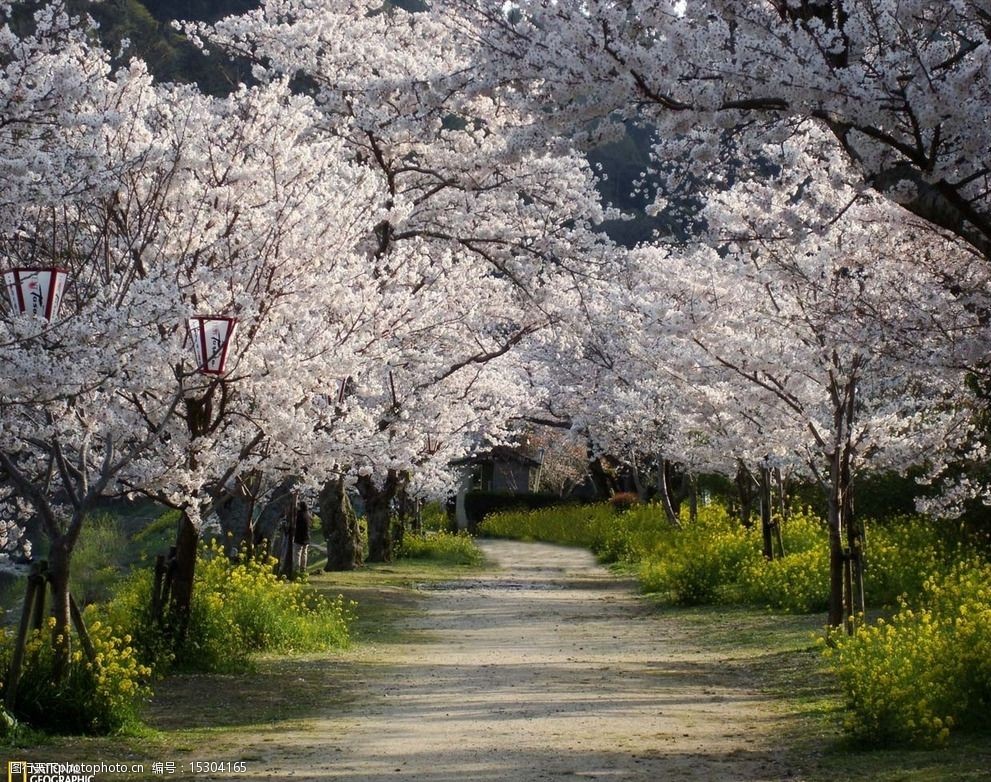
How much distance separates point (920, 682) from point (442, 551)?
899 inches

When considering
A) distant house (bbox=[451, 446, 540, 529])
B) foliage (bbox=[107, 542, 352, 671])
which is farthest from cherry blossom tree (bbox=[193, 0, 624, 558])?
distant house (bbox=[451, 446, 540, 529])

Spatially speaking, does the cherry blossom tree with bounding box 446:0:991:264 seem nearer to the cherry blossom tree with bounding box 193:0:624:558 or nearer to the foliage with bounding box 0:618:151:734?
the foliage with bounding box 0:618:151:734

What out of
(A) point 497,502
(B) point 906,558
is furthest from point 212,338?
(A) point 497,502

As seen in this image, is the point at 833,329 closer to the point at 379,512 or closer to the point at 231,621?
the point at 231,621

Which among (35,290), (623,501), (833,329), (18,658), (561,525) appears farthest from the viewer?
(561,525)

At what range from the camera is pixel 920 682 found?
7.43 metres

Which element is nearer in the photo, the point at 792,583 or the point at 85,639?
the point at 85,639

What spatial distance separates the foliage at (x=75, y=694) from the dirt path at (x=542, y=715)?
3.37 feet

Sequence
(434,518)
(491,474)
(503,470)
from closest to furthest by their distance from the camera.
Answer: (434,518)
(491,474)
(503,470)

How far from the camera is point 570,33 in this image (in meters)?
5.54

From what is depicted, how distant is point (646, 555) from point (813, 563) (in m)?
9.35

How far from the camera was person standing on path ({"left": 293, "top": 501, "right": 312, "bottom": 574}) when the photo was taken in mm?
21828

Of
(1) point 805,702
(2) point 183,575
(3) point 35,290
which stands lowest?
(1) point 805,702

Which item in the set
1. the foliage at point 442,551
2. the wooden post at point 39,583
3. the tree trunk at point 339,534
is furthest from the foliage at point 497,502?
the wooden post at point 39,583
